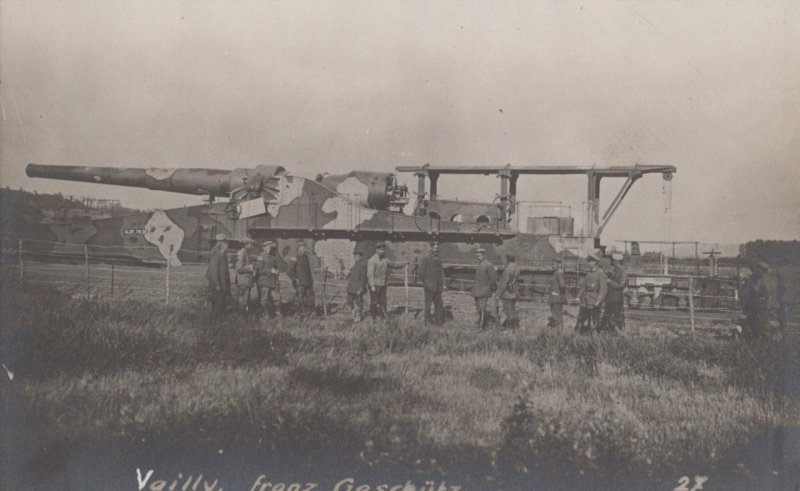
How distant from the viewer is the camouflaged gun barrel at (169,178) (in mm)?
12067

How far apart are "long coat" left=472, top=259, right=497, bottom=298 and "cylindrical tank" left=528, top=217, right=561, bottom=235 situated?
12.3 feet

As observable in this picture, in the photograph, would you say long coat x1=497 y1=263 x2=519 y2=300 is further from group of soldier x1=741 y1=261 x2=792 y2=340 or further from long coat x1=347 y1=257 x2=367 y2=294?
group of soldier x1=741 y1=261 x2=792 y2=340

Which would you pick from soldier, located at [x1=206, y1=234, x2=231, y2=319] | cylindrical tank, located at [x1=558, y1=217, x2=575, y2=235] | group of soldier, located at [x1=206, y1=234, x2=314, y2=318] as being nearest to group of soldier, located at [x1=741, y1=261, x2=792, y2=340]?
cylindrical tank, located at [x1=558, y1=217, x2=575, y2=235]

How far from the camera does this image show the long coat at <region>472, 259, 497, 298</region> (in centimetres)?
888

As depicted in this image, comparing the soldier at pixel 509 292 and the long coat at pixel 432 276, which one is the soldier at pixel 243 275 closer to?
the long coat at pixel 432 276

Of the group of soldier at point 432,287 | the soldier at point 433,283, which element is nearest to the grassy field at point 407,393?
the group of soldier at point 432,287

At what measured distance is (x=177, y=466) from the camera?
4602 mm

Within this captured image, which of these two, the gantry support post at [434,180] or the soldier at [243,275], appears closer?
the soldier at [243,275]

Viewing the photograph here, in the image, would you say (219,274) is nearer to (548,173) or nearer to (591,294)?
(591,294)

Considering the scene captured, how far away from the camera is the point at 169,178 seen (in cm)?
1242

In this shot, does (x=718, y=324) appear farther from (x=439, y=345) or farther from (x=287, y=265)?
(x=287, y=265)

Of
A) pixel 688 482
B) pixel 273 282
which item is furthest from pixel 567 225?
pixel 688 482

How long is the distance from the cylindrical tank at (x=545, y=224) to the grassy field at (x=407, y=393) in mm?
5358

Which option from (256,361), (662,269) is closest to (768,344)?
(256,361)
